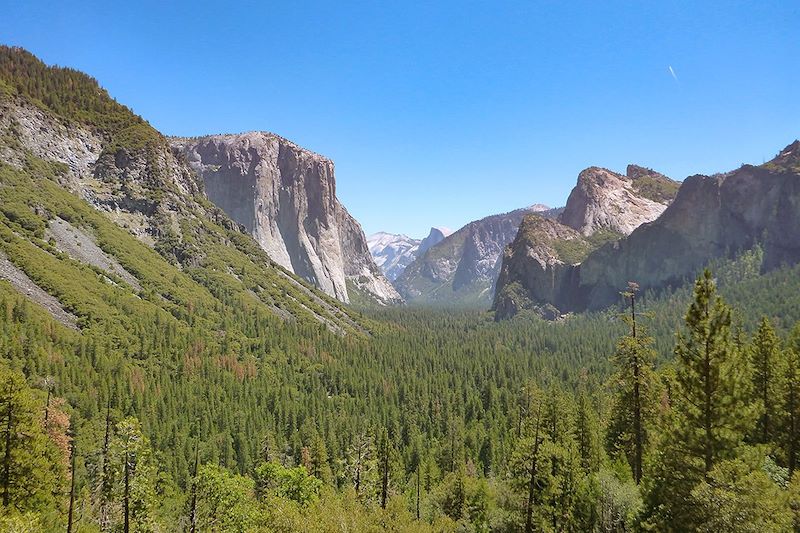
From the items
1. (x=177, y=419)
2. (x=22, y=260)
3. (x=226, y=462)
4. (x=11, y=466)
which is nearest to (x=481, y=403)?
(x=226, y=462)

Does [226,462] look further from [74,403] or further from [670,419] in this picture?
[670,419]

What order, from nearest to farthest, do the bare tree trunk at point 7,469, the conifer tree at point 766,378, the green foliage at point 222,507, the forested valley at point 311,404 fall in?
1. the forested valley at point 311,404
2. the bare tree trunk at point 7,469
3. the conifer tree at point 766,378
4. the green foliage at point 222,507

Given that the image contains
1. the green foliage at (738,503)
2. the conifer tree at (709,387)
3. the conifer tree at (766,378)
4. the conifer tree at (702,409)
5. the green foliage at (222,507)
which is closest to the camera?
the green foliage at (738,503)

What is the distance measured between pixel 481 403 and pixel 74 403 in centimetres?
8496

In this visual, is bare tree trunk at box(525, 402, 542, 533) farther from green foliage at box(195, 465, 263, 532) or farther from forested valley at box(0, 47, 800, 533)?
green foliage at box(195, 465, 263, 532)

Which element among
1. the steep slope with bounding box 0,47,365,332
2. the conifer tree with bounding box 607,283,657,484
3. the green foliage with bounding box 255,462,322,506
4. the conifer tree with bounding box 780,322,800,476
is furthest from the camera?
the steep slope with bounding box 0,47,365,332

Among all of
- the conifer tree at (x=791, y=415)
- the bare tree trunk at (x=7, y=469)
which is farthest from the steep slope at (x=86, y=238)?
the conifer tree at (x=791, y=415)

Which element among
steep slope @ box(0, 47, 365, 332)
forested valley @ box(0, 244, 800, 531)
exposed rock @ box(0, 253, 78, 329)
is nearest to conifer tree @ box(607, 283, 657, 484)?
forested valley @ box(0, 244, 800, 531)

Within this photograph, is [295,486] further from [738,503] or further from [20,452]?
[738,503]

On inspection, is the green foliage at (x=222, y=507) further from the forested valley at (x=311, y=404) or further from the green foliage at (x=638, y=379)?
the green foliage at (x=638, y=379)

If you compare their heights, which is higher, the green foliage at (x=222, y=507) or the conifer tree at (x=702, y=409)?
the conifer tree at (x=702, y=409)

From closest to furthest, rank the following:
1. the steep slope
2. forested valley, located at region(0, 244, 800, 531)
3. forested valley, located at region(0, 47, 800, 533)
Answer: forested valley, located at region(0, 244, 800, 531) < forested valley, located at region(0, 47, 800, 533) < the steep slope

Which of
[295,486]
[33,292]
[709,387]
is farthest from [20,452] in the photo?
[33,292]

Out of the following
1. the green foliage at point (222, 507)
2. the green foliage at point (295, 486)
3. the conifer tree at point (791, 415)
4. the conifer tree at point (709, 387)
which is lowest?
the green foliage at point (295, 486)
